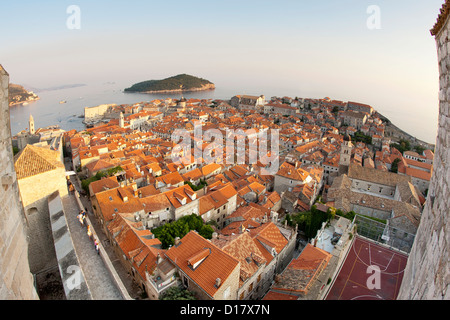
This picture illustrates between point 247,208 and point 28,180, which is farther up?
point 28,180

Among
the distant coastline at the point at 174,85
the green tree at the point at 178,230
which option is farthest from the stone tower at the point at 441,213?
the distant coastline at the point at 174,85

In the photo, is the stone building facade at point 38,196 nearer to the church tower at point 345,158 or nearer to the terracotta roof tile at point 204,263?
the terracotta roof tile at point 204,263

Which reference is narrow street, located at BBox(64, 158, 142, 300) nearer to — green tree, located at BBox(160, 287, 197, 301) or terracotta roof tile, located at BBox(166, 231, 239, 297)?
green tree, located at BBox(160, 287, 197, 301)

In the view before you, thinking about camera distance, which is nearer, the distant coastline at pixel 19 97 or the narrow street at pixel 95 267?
the narrow street at pixel 95 267

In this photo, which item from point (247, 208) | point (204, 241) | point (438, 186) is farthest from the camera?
point (247, 208)

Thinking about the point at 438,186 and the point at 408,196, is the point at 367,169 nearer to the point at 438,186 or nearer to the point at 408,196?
the point at 408,196

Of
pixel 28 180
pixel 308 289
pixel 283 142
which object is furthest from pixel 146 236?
pixel 283 142
